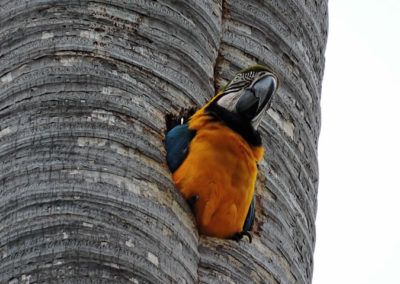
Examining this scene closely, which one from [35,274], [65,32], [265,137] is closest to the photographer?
[35,274]

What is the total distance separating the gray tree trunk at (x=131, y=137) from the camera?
3.43 m

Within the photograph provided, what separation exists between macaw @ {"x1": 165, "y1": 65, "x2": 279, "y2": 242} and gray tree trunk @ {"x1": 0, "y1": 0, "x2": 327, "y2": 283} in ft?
0.26

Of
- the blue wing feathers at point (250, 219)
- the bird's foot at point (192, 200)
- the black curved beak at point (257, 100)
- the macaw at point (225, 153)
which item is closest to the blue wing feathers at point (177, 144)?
the macaw at point (225, 153)

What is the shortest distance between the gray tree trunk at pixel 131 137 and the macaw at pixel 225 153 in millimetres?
78

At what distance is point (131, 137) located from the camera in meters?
3.78

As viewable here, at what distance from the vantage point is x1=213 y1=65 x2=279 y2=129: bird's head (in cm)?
422

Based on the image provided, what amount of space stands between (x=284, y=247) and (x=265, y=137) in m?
0.49

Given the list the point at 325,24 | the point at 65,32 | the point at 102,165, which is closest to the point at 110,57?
the point at 65,32

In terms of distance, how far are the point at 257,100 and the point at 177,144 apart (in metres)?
0.43

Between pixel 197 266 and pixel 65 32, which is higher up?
pixel 65 32

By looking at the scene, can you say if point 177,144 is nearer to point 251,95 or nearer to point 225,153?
point 225,153

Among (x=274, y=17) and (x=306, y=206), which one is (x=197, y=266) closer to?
(x=306, y=206)

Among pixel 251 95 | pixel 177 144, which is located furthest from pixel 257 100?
pixel 177 144

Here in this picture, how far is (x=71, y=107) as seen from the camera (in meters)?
3.80
